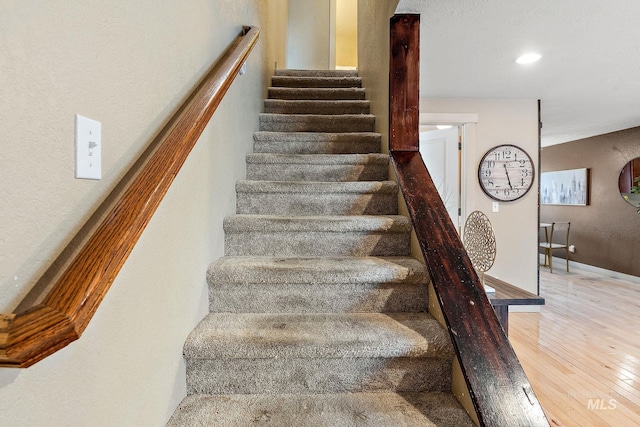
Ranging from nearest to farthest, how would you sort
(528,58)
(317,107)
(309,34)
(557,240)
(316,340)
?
(316,340) → (528,58) → (317,107) → (309,34) → (557,240)

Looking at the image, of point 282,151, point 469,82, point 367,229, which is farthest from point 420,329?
point 469,82

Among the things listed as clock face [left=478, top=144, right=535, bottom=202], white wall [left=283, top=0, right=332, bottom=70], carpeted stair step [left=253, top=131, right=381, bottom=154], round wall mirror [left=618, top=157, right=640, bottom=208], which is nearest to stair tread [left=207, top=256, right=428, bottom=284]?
carpeted stair step [left=253, top=131, right=381, bottom=154]

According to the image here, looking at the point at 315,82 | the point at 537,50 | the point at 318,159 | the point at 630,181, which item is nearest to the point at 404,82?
the point at 318,159

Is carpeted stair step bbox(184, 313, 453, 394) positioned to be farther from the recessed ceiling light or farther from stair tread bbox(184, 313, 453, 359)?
the recessed ceiling light

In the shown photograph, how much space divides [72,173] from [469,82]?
3374 millimetres

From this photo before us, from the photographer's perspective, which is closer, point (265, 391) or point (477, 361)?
point (477, 361)

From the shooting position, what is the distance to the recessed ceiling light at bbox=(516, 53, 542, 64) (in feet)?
8.29

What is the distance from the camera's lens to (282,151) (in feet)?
7.89

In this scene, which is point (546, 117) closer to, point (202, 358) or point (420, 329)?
point (420, 329)

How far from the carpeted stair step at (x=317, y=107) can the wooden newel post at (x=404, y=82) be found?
94 cm

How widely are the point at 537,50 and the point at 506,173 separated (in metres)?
1.53

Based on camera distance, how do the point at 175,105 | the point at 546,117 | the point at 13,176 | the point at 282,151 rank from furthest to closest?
the point at 546,117 < the point at 282,151 < the point at 175,105 < the point at 13,176

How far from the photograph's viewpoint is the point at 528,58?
2590mm

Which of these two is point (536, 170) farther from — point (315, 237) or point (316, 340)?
Result: point (316, 340)
